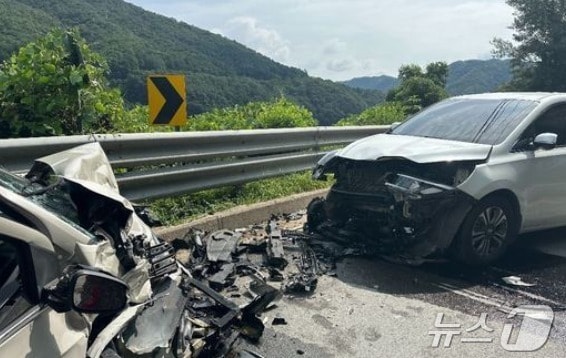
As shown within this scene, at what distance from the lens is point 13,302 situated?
5.94 feet

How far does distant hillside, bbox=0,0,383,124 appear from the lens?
39.4 meters

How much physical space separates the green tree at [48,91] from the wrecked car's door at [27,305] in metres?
4.34

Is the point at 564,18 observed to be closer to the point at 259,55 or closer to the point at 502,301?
the point at 259,55

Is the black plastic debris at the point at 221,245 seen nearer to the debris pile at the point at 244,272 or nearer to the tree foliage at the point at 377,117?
the debris pile at the point at 244,272

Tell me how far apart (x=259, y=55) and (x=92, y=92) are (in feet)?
219

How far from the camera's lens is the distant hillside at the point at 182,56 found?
39.4m

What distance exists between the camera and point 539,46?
1943 inches

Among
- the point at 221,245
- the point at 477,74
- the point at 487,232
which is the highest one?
the point at 477,74

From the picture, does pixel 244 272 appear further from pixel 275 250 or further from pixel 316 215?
pixel 316 215

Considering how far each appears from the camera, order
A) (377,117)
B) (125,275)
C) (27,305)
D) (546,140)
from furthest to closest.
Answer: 1. (377,117)
2. (546,140)
3. (125,275)
4. (27,305)

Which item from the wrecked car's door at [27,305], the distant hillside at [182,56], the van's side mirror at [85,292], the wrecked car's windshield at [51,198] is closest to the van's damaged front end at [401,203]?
the wrecked car's windshield at [51,198]

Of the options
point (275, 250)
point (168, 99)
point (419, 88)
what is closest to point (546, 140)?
point (275, 250)

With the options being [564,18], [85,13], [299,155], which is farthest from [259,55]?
[299,155]

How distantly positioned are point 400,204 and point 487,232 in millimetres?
962
